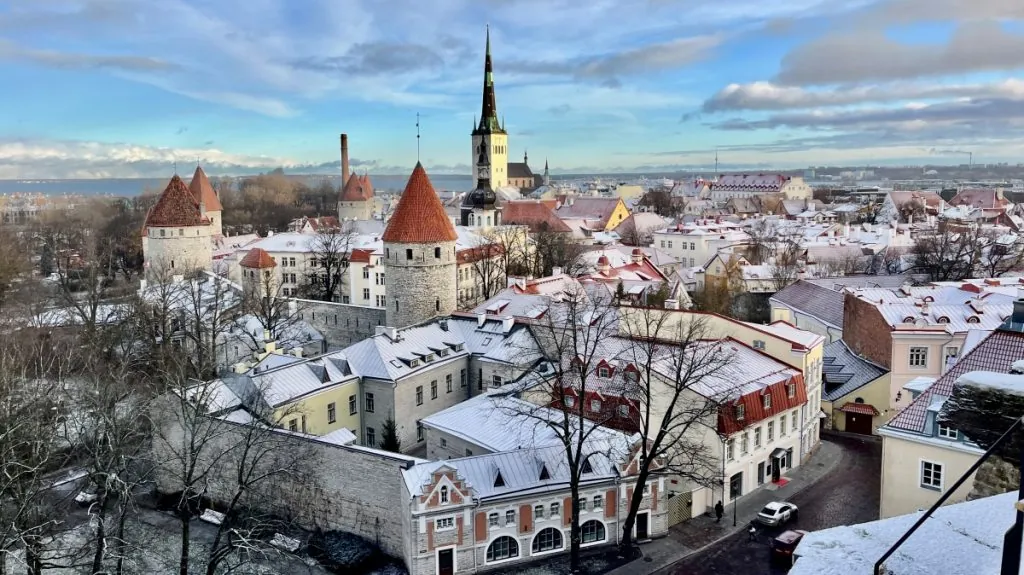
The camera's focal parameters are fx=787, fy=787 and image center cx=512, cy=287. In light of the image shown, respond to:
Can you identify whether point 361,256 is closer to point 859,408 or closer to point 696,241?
point 696,241

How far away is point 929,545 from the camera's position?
521 cm

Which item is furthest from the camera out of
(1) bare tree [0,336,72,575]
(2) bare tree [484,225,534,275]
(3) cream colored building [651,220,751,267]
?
(3) cream colored building [651,220,751,267]

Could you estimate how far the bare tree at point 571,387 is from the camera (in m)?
17.7

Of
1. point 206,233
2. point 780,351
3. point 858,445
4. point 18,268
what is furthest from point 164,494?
point 18,268

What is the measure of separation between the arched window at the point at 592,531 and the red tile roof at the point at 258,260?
104ft

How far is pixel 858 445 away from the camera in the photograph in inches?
1022

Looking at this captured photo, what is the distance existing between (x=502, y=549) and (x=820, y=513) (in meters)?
8.58

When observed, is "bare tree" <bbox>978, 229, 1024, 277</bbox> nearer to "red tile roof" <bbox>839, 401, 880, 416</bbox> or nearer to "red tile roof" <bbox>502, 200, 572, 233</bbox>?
"red tile roof" <bbox>839, 401, 880, 416</bbox>

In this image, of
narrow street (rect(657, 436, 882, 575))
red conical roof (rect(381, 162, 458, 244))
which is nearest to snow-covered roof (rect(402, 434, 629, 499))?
narrow street (rect(657, 436, 882, 575))

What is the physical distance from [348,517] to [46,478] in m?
7.30

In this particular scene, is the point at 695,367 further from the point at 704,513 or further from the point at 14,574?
the point at 14,574

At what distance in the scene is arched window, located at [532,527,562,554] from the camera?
1850 centimetres

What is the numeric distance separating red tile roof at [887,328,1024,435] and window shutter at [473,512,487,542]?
954cm

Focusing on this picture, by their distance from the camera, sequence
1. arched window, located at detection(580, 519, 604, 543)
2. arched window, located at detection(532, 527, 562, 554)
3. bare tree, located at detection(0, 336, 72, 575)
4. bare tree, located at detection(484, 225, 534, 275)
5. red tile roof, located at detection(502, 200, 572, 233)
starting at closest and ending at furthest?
bare tree, located at detection(0, 336, 72, 575), arched window, located at detection(532, 527, 562, 554), arched window, located at detection(580, 519, 604, 543), bare tree, located at detection(484, 225, 534, 275), red tile roof, located at detection(502, 200, 572, 233)
